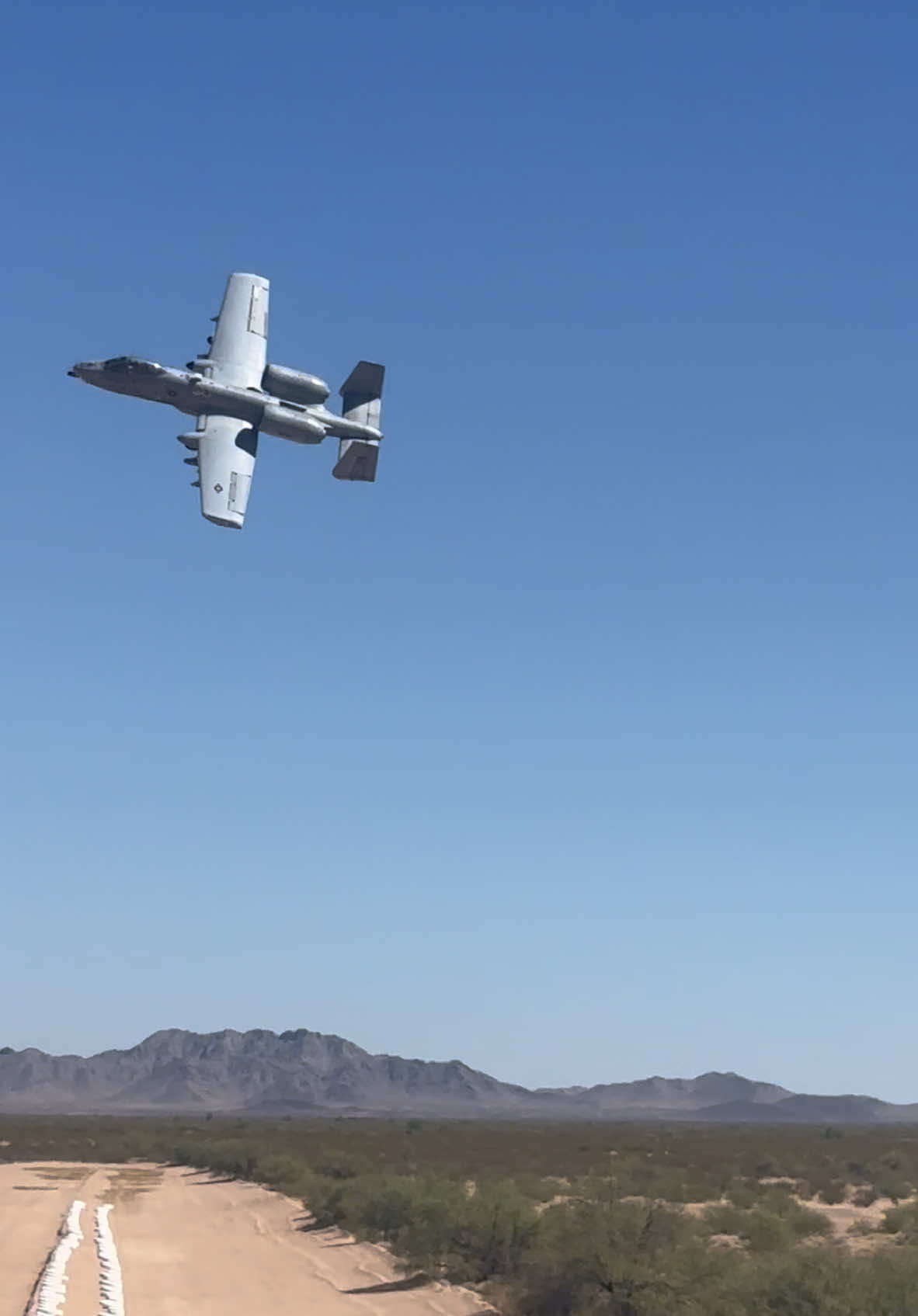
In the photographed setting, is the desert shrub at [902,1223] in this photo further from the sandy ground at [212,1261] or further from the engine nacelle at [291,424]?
the engine nacelle at [291,424]

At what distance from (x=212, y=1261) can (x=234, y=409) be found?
3069 cm

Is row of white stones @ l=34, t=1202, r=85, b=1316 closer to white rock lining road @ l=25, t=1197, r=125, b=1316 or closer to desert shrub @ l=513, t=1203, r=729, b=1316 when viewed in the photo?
white rock lining road @ l=25, t=1197, r=125, b=1316

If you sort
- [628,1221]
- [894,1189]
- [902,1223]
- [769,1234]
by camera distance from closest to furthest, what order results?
1. [628,1221]
2. [769,1234]
3. [902,1223]
4. [894,1189]

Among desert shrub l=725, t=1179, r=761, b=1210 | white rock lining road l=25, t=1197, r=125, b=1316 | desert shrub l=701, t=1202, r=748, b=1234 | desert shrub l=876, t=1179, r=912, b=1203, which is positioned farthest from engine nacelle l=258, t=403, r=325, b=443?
desert shrub l=876, t=1179, r=912, b=1203

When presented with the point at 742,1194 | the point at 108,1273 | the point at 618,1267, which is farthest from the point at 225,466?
the point at 618,1267

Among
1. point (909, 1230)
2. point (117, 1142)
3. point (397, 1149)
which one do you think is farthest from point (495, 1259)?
point (117, 1142)

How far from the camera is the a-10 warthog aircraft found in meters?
51.6

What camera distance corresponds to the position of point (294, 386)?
5453cm

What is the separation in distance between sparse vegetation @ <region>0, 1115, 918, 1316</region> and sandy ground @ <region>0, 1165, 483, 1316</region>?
4.08 ft

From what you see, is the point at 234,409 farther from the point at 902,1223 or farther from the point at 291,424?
the point at 902,1223

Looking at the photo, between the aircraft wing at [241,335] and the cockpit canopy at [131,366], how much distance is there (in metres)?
2.24

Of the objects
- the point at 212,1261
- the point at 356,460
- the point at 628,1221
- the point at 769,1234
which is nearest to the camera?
the point at 628,1221

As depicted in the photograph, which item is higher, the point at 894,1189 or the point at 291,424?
the point at 291,424

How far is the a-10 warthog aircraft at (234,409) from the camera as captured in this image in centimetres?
5159
